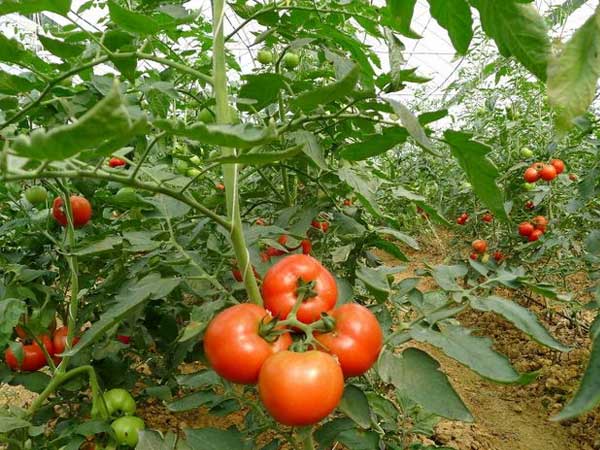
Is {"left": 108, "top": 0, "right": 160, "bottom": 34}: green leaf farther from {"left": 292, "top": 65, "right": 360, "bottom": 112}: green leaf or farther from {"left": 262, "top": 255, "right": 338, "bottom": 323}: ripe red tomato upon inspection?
{"left": 262, "top": 255, "right": 338, "bottom": 323}: ripe red tomato

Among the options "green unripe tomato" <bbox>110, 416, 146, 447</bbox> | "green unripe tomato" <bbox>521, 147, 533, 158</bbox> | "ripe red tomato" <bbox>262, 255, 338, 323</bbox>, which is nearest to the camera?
"ripe red tomato" <bbox>262, 255, 338, 323</bbox>

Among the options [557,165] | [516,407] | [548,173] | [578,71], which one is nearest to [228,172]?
[578,71]

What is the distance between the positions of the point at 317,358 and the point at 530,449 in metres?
1.50

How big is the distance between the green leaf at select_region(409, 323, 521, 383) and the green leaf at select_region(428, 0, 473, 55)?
13.4 inches

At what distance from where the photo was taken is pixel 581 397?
1.00 ft

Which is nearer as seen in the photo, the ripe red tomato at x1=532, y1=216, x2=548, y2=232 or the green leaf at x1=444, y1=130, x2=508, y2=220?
the green leaf at x1=444, y1=130, x2=508, y2=220

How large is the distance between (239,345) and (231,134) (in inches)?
11.2

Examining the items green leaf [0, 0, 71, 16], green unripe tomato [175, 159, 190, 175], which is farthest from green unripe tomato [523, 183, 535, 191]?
green leaf [0, 0, 71, 16]

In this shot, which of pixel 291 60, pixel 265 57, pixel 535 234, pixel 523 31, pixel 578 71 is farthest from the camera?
pixel 535 234

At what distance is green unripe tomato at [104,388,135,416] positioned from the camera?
1.00m

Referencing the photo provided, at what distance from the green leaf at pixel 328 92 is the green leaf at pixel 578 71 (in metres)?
0.21

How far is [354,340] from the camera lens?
59 centimetres

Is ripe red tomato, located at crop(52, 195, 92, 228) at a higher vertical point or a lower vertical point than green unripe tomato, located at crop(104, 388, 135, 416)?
higher

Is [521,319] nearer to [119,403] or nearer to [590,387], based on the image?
[590,387]
